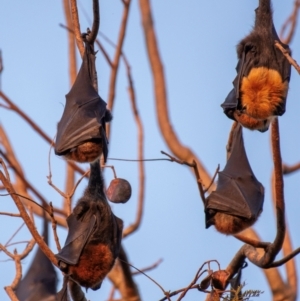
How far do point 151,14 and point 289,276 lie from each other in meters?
4.98

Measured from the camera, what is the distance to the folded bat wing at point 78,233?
20.3ft

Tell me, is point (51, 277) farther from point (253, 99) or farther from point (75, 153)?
point (253, 99)

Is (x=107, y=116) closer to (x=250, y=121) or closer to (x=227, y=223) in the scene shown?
(x=250, y=121)

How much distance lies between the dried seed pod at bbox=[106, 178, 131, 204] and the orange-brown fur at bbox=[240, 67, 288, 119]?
1.30 metres

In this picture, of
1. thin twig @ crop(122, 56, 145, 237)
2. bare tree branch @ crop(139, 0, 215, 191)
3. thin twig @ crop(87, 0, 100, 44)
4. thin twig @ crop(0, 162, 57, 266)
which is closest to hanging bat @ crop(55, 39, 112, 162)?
thin twig @ crop(87, 0, 100, 44)

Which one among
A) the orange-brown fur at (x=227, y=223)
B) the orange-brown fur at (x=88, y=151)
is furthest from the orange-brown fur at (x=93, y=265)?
the orange-brown fur at (x=227, y=223)

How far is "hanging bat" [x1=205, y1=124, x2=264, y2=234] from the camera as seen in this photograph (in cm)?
724

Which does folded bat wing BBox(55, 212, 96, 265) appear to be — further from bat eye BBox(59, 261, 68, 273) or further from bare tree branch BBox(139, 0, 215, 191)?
bare tree branch BBox(139, 0, 215, 191)

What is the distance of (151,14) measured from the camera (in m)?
12.2

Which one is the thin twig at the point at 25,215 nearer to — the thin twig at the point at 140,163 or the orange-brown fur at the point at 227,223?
the orange-brown fur at the point at 227,223

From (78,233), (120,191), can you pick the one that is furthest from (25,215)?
(78,233)

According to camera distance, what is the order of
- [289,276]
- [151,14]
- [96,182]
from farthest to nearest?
[151,14] < [289,276] < [96,182]

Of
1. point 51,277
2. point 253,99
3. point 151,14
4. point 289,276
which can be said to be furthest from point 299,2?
point 51,277

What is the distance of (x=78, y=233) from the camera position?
6.34 m
